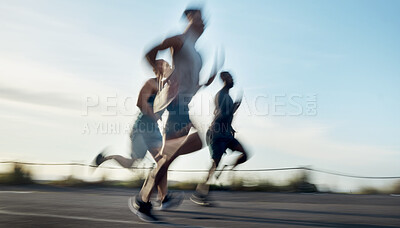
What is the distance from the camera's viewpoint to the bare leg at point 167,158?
15.5 feet

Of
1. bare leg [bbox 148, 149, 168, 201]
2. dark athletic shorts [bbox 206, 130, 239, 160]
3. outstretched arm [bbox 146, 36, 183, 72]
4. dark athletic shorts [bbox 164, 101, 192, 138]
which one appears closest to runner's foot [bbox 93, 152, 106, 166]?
bare leg [bbox 148, 149, 168, 201]

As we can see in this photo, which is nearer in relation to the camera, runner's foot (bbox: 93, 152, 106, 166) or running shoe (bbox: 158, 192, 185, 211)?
running shoe (bbox: 158, 192, 185, 211)

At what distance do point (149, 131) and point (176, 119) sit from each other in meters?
0.61

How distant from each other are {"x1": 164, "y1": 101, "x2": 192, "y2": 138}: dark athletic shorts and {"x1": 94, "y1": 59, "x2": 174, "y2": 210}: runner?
0.14 metres

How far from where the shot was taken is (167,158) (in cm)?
486

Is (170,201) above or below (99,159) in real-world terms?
below

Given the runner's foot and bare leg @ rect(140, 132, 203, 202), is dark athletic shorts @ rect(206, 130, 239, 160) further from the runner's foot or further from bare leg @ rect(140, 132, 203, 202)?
bare leg @ rect(140, 132, 203, 202)

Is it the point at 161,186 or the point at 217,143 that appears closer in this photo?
the point at 161,186

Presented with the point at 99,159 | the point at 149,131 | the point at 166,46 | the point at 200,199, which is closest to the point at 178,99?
the point at 166,46

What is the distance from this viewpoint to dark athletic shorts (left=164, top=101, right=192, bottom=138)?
17.0ft

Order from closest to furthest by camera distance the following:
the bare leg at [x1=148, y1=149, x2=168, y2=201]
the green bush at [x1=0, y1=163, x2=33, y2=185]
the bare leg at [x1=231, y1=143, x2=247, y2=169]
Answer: the bare leg at [x1=148, y1=149, x2=168, y2=201]
the bare leg at [x1=231, y1=143, x2=247, y2=169]
the green bush at [x1=0, y1=163, x2=33, y2=185]

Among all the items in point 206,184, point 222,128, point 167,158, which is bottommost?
point 206,184

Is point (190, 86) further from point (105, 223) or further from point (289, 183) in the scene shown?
point (289, 183)

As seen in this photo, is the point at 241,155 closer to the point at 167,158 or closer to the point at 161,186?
the point at 161,186
